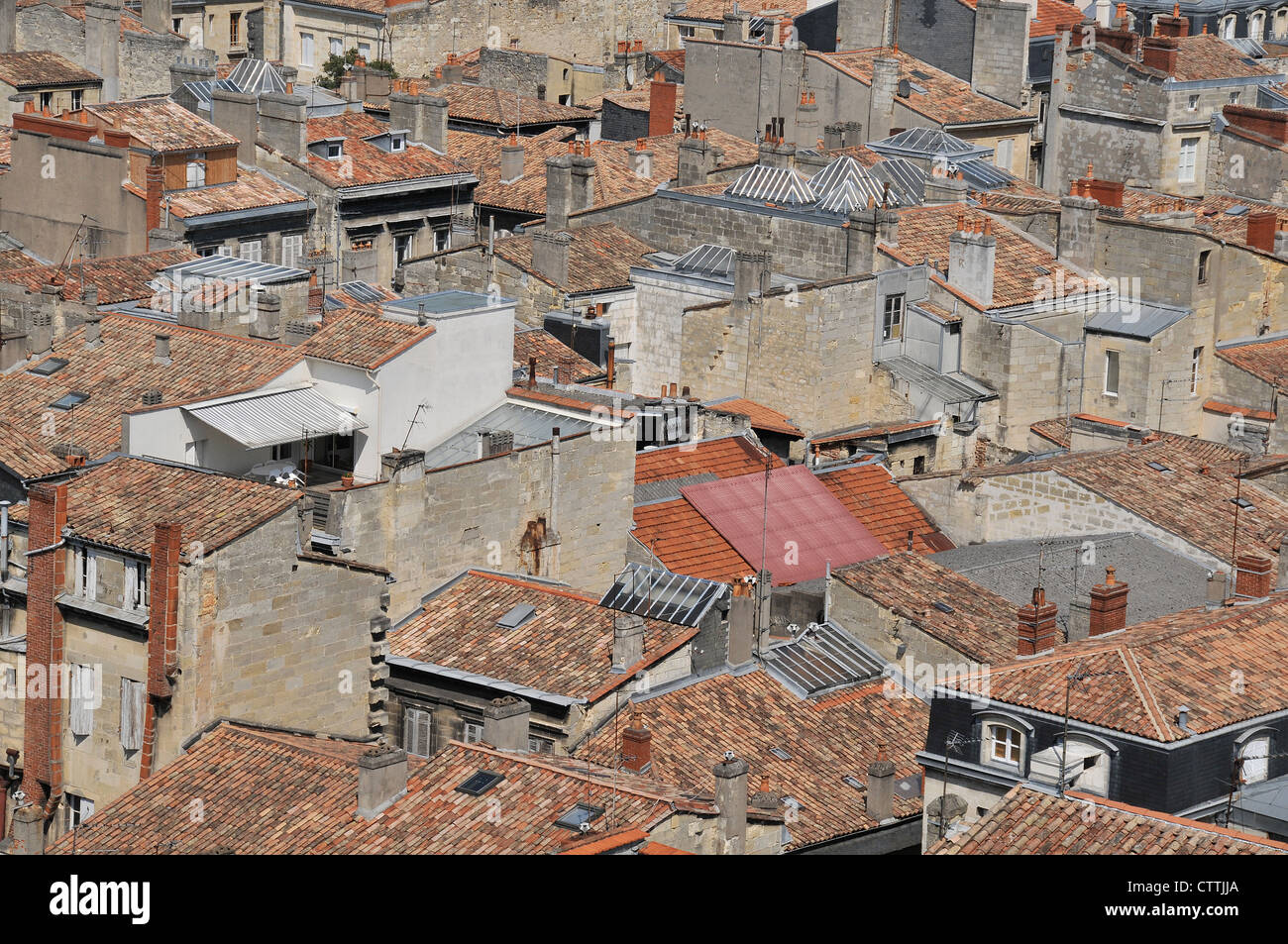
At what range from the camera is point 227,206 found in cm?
6900

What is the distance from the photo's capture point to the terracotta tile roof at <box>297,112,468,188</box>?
239 ft

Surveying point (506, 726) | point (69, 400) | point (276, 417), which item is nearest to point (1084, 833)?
point (506, 726)

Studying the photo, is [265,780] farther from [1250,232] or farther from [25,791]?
[1250,232]

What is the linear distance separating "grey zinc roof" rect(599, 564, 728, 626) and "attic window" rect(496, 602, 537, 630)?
122 centimetres

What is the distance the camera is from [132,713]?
1591 inches

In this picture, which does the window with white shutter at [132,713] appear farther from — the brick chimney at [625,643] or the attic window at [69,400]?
the attic window at [69,400]

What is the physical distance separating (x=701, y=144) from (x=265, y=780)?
36083 millimetres

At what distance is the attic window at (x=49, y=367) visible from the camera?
50469 millimetres

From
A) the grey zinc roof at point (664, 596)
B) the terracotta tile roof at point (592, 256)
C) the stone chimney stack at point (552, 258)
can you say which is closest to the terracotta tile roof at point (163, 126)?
the terracotta tile roof at point (592, 256)

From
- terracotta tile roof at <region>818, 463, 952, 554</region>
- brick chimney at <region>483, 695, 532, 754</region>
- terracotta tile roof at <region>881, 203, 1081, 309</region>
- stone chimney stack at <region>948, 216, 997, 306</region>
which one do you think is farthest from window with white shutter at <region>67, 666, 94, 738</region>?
stone chimney stack at <region>948, 216, 997, 306</region>

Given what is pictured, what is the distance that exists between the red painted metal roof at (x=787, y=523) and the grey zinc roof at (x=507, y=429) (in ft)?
12.9
